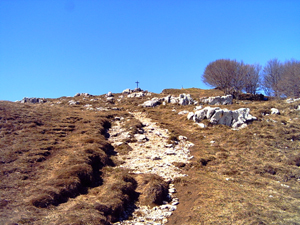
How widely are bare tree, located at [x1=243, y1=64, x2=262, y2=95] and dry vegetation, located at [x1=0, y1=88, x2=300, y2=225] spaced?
44.0 m

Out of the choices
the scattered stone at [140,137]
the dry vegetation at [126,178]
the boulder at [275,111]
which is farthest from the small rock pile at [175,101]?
the scattered stone at [140,137]

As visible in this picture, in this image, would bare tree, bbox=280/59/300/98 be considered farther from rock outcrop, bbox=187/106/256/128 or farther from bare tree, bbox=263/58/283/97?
rock outcrop, bbox=187/106/256/128

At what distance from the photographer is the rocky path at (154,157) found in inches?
468

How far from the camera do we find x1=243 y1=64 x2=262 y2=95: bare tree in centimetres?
6812

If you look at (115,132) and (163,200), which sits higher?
(115,132)

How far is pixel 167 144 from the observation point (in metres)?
24.2

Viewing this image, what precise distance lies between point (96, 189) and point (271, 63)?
7067 cm

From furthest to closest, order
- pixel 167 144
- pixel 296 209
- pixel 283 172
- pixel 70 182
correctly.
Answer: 1. pixel 167 144
2. pixel 283 172
3. pixel 70 182
4. pixel 296 209

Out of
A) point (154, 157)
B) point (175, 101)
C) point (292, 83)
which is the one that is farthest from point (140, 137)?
point (292, 83)

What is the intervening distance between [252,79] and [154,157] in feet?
200

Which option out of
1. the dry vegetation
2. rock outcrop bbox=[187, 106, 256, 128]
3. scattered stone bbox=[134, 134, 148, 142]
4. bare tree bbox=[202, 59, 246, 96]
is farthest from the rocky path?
bare tree bbox=[202, 59, 246, 96]

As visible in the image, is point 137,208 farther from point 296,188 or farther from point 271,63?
point 271,63

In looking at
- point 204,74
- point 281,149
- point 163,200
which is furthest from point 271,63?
point 163,200

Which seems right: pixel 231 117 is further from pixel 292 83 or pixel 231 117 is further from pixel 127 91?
pixel 127 91
